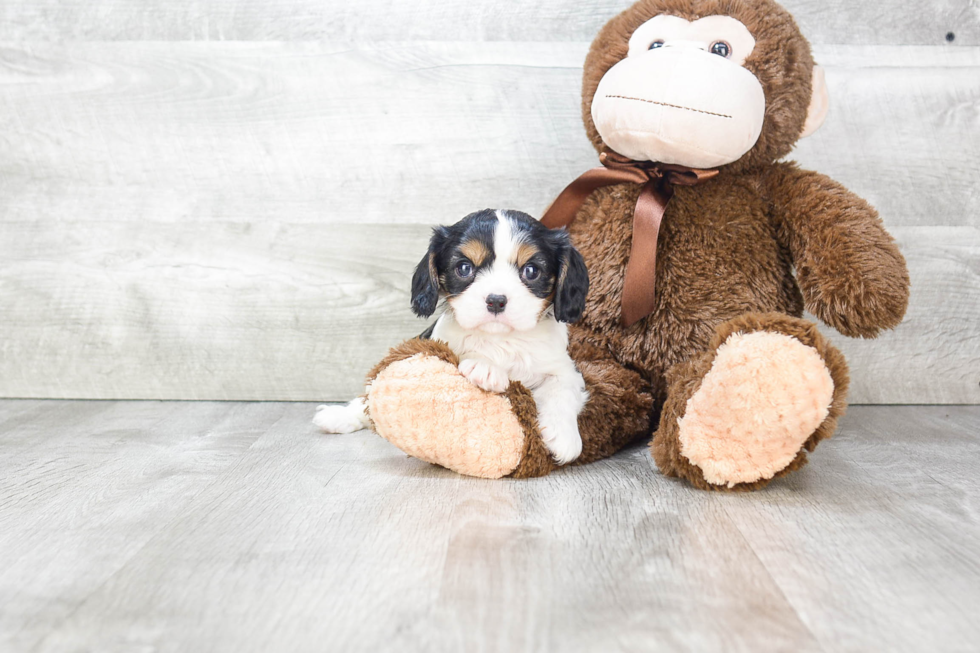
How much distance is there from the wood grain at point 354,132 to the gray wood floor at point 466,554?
2.49 ft

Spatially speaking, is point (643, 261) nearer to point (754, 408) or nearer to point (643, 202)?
point (643, 202)

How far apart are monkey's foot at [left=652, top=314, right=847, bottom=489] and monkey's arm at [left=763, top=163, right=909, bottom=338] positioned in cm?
20

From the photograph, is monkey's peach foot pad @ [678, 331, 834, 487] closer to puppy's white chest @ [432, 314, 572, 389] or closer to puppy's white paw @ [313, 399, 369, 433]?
puppy's white chest @ [432, 314, 572, 389]

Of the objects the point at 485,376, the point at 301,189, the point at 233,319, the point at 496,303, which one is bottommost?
the point at 233,319

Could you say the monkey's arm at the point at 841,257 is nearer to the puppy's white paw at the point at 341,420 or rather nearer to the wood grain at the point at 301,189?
the wood grain at the point at 301,189

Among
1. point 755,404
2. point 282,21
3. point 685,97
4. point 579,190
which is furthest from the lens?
point 282,21

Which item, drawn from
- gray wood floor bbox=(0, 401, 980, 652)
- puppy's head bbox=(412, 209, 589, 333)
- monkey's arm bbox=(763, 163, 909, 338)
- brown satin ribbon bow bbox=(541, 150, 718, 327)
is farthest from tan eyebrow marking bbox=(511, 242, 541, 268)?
monkey's arm bbox=(763, 163, 909, 338)

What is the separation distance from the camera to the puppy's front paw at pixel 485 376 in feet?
4.75

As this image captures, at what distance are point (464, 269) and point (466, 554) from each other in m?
0.54

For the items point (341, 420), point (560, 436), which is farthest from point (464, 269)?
point (341, 420)

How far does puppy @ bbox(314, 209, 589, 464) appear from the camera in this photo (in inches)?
57.2

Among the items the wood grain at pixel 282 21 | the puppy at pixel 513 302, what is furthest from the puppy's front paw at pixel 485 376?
the wood grain at pixel 282 21

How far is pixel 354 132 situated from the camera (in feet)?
7.17

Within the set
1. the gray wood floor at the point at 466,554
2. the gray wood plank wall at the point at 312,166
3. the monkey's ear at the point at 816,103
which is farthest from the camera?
the gray wood plank wall at the point at 312,166
